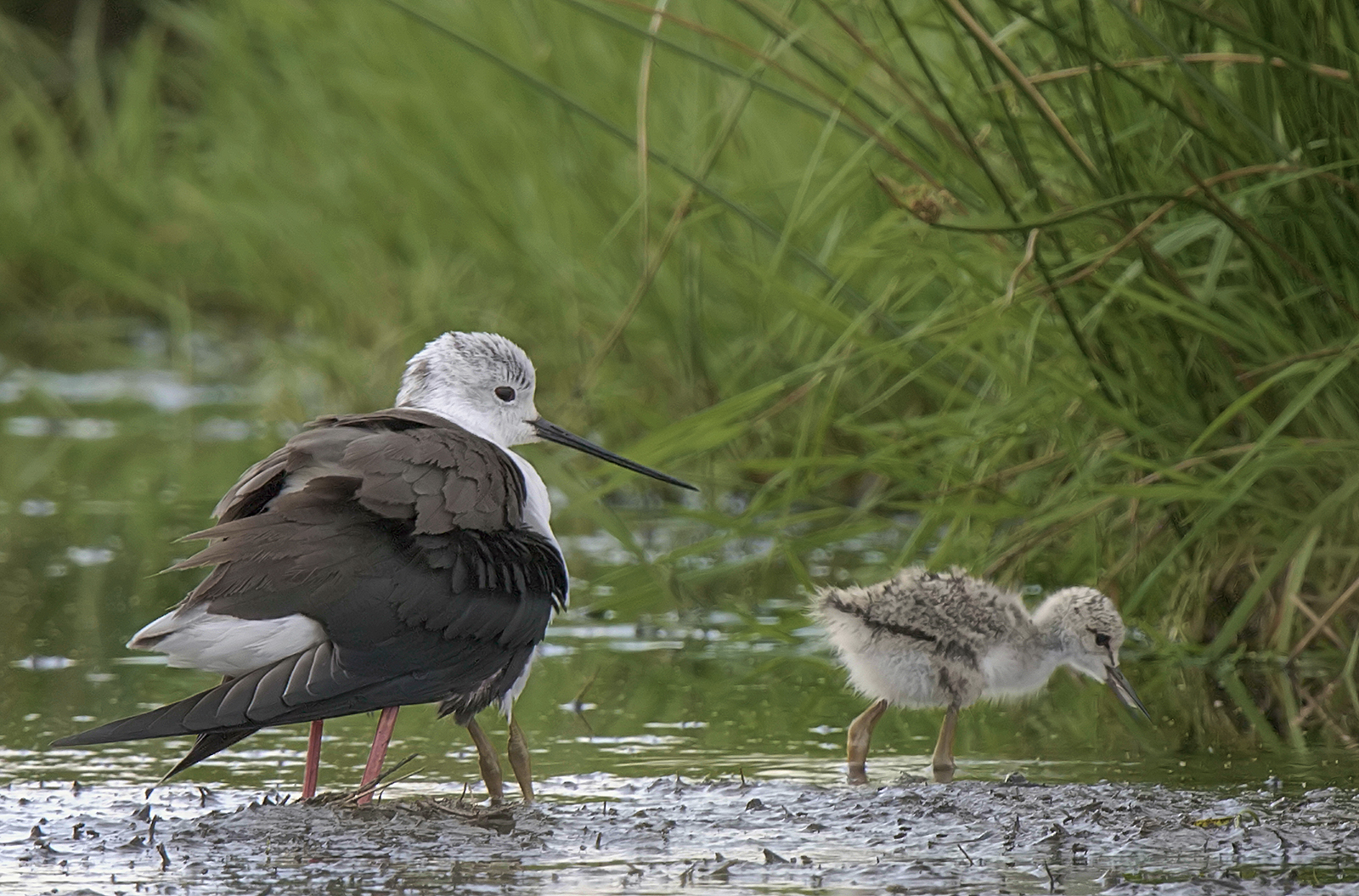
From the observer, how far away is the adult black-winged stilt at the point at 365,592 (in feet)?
12.7

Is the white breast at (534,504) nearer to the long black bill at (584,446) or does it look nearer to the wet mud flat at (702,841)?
the long black bill at (584,446)

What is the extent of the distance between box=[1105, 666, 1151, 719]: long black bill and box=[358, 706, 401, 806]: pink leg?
1.80 m

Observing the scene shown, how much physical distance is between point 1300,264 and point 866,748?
1.68 m

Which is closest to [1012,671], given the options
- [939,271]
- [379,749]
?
[939,271]

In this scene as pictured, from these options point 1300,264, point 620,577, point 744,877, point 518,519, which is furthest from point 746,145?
point 744,877

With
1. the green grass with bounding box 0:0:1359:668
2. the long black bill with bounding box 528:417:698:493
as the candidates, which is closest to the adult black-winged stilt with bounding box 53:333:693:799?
the long black bill with bounding box 528:417:698:493

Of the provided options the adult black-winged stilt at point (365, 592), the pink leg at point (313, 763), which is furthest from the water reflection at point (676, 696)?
the adult black-winged stilt at point (365, 592)

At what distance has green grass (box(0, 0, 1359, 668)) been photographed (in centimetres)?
489

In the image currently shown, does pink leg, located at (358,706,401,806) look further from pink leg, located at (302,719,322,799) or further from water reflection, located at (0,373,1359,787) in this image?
water reflection, located at (0,373,1359,787)

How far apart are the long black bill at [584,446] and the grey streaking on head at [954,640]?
612 mm

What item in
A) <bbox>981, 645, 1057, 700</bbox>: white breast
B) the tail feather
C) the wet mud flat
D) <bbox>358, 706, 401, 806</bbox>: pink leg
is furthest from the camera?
<bbox>981, 645, 1057, 700</bbox>: white breast

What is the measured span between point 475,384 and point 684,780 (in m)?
1.23

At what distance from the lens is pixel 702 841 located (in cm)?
370

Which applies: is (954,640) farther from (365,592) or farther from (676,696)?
(365,592)
